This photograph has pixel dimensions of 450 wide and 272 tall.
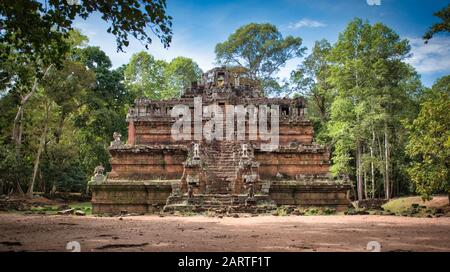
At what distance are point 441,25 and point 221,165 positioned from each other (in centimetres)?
1269

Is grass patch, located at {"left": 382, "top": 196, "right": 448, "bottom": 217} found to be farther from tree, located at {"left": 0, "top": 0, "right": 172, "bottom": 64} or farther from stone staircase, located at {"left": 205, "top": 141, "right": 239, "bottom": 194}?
tree, located at {"left": 0, "top": 0, "right": 172, "bottom": 64}

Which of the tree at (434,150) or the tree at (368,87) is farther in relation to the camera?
the tree at (368,87)

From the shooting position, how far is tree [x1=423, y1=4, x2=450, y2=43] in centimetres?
1078

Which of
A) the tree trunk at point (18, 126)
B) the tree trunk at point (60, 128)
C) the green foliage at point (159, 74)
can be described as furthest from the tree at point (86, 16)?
the green foliage at point (159, 74)

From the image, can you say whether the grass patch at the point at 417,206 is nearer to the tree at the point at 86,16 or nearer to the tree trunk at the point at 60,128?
the tree at the point at 86,16

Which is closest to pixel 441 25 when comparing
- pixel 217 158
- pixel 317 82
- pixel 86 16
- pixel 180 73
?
pixel 86 16

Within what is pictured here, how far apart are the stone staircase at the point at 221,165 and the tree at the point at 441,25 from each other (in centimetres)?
1104

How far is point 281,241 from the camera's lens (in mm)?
7609

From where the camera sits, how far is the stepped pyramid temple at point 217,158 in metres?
18.2

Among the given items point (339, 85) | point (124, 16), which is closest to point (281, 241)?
point (124, 16)

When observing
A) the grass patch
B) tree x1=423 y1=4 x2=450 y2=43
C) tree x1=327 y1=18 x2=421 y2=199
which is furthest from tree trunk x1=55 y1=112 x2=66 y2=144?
tree x1=423 y1=4 x2=450 y2=43

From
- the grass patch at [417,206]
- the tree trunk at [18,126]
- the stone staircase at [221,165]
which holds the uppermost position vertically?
the tree trunk at [18,126]

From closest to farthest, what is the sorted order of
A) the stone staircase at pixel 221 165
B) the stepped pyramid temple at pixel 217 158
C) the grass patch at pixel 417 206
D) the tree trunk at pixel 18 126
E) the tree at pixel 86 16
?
the tree at pixel 86 16, the grass patch at pixel 417 206, the stepped pyramid temple at pixel 217 158, the stone staircase at pixel 221 165, the tree trunk at pixel 18 126

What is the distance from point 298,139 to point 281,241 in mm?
16488
